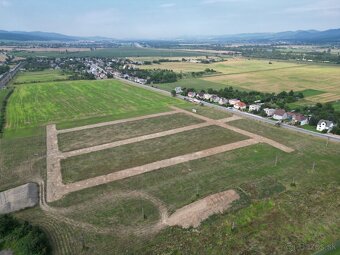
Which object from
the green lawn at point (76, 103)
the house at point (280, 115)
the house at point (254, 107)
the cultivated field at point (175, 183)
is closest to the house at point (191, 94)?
the green lawn at point (76, 103)

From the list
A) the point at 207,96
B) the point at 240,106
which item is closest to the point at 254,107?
the point at 240,106

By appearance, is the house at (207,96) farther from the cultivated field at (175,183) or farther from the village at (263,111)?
the cultivated field at (175,183)

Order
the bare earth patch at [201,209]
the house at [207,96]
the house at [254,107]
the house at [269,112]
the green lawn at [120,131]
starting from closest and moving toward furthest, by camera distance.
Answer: the bare earth patch at [201,209] < the green lawn at [120,131] < the house at [269,112] < the house at [254,107] < the house at [207,96]

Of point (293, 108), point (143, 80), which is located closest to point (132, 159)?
point (293, 108)

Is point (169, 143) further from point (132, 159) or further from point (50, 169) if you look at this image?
point (50, 169)

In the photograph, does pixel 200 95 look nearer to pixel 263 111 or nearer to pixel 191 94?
pixel 191 94

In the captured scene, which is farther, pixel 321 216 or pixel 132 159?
pixel 132 159
